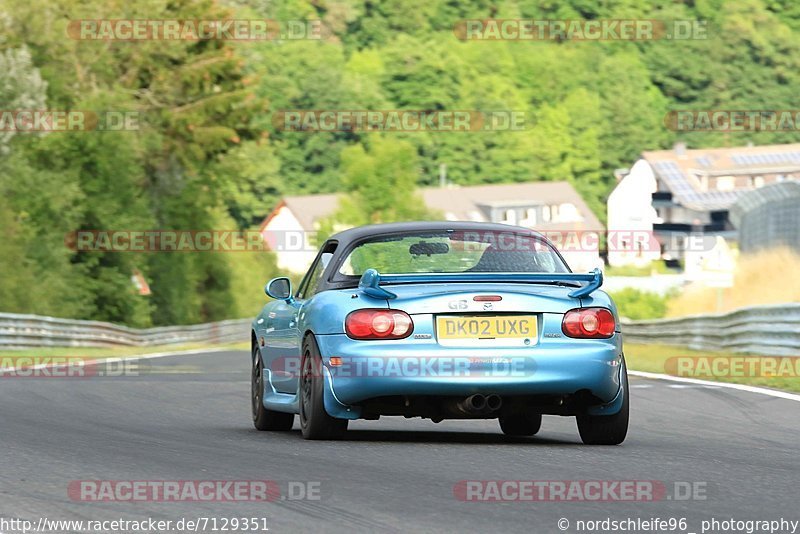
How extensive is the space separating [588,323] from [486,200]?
135 m

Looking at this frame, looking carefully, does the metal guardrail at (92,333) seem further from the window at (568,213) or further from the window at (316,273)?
the window at (568,213)

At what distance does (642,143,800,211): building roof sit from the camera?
140 m

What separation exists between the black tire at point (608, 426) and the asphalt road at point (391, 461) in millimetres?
99

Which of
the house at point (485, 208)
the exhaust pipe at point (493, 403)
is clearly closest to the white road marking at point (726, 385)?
the exhaust pipe at point (493, 403)

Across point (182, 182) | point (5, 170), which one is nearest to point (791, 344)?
point (5, 170)

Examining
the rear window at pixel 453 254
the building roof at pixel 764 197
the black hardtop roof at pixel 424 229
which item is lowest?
the rear window at pixel 453 254

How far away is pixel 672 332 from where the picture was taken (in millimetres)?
32875

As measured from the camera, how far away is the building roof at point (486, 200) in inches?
5423

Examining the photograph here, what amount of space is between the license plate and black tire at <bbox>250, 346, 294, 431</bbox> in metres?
2.08

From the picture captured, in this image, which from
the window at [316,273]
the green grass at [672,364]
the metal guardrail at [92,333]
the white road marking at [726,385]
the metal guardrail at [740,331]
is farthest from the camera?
the metal guardrail at [92,333]

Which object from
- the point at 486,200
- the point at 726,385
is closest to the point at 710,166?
the point at 486,200

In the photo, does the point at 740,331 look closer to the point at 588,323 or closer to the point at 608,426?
the point at 608,426

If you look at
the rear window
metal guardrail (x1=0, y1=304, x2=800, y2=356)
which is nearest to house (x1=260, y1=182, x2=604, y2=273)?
metal guardrail (x1=0, y1=304, x2=800, y2=356)

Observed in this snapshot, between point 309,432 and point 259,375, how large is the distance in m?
1.87
